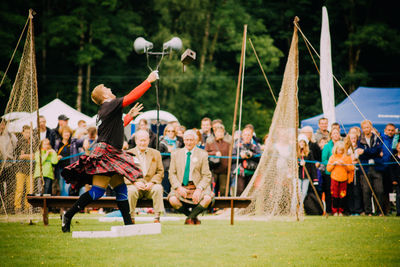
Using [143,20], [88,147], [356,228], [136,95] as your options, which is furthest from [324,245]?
[143,20]

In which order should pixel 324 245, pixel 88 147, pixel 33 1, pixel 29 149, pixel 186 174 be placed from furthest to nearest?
Result: 1. pixel 33 1
2. pixel 88 147
3. pixel 29 149
4. pixel 186 174
5. pixel 324 245

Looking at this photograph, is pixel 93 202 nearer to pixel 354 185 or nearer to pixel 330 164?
pixel 330 164

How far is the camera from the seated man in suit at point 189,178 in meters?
7.77

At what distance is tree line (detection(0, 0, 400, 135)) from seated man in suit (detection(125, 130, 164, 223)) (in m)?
18.9

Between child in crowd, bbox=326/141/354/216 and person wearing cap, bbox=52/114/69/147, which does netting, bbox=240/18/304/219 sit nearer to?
child in crowd, bbox=326/141/354/216

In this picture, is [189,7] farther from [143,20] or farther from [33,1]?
[33,1]

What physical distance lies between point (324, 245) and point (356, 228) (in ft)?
5.70

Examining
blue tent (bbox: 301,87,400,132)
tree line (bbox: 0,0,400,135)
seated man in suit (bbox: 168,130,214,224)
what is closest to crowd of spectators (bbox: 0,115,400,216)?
seated man in suit (bbox: 168,130,214,224)

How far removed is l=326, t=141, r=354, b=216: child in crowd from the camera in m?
10.0

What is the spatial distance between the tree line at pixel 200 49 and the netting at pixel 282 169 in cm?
1850

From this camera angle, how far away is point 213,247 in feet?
17.4

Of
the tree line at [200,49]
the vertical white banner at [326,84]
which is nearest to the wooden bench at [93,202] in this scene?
the vertical white banner at [326,84]

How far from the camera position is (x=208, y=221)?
8156 mm

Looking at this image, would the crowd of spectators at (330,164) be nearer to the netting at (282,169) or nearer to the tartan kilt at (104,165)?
the netting at (282,169)
